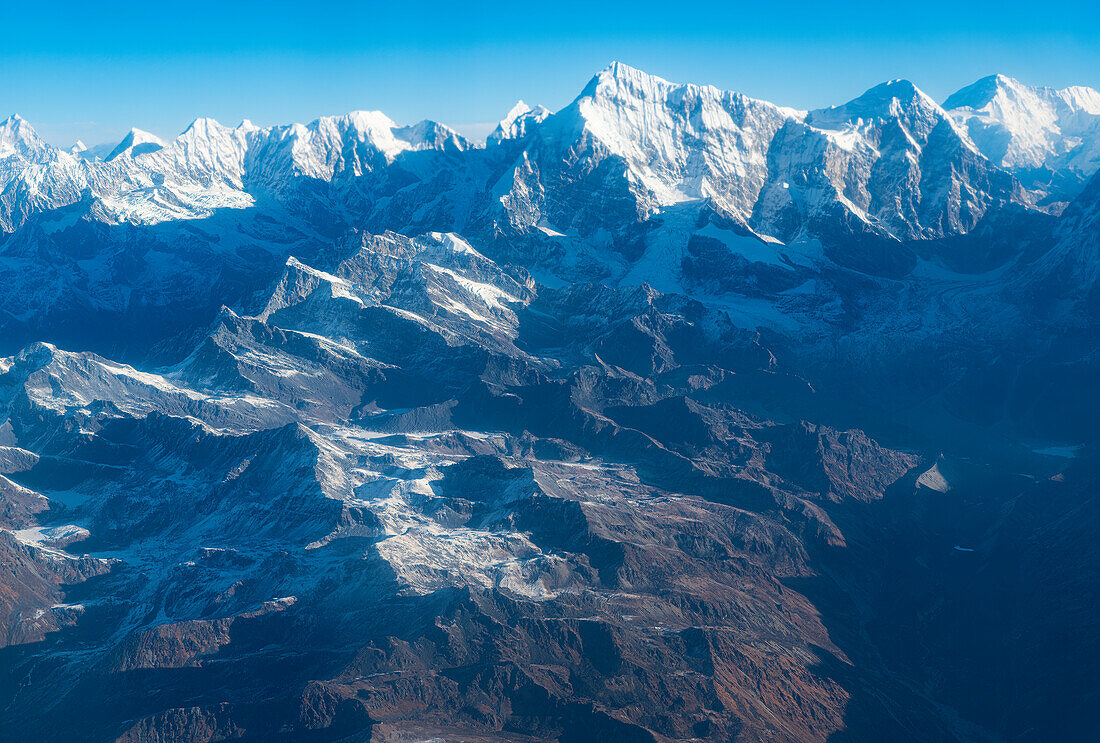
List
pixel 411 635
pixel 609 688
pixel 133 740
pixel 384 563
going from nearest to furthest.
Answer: pixel 133 740 < pixel 609 688 < pixel 411 635 < pixel 384 563

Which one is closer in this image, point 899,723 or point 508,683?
point 508,683

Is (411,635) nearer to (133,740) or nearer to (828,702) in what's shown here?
(133,740)

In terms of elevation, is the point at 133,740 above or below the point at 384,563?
below

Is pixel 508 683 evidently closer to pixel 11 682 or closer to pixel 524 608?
pixel 524 608

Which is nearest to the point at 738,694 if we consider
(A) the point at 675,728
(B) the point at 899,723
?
(A) the point at 675,728

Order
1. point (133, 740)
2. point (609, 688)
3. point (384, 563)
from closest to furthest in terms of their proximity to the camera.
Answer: point (133, 740) < point (609, 688) < point (384, 563)

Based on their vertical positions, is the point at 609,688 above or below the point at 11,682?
above

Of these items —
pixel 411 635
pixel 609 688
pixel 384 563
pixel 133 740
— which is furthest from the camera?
pixel 384 563

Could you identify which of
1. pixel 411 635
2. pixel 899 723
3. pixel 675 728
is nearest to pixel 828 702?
pixel 899 723

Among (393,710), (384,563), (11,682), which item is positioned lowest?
(11,682)
